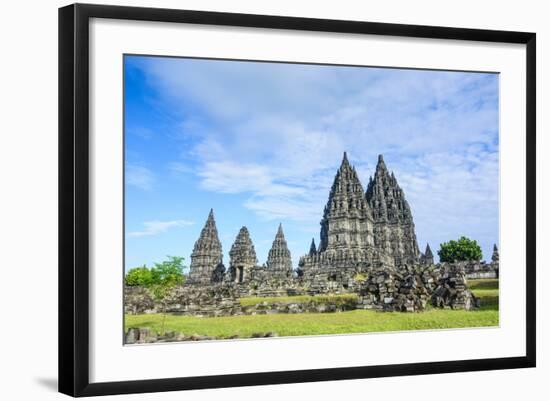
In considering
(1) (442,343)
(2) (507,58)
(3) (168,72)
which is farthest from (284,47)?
(1) (442,343)

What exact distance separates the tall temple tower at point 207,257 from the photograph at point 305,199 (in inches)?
0.6

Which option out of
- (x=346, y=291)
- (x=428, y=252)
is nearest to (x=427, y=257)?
(x=428, y=252)

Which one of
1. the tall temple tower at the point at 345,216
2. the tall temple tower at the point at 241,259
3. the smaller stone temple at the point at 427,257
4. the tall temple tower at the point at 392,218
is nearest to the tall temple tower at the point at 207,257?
the tall temple tower at the point at 241,259

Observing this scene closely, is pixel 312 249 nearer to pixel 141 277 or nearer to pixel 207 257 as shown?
pixel 207 257

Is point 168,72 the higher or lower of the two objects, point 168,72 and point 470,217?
the higher

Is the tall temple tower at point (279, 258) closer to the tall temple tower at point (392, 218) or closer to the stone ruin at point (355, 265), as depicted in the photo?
the stone ruin at point (355, 265)

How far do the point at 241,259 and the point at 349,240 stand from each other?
955mm

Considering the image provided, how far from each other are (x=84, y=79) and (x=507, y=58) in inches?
141

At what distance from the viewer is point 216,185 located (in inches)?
242

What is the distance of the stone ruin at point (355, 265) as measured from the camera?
6180mm

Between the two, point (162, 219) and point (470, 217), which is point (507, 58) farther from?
point (162, 219)

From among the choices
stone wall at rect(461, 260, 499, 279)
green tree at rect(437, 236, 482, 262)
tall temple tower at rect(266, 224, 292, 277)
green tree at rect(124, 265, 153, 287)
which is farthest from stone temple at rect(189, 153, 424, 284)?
green tree at rect(124, 265, 153, 287)

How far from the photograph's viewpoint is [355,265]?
6453 mm

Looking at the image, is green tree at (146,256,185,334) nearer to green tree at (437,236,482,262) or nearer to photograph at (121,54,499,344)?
photograph at (121,54,499,344)
